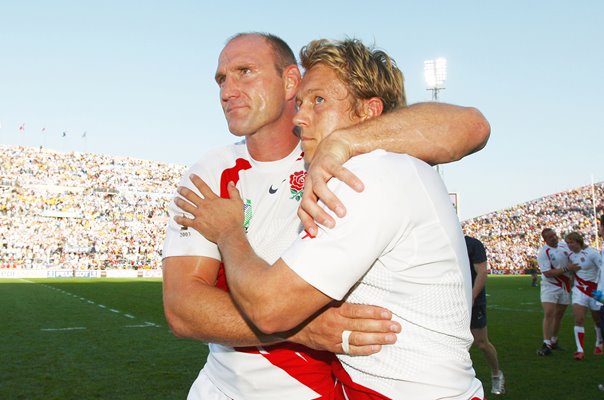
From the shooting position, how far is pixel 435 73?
42.6m

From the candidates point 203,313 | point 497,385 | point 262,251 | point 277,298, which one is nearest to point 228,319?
point 203,313

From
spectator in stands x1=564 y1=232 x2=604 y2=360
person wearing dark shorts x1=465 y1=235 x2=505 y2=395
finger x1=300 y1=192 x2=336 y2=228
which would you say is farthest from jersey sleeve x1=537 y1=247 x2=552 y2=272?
finger x1=300 y1=192 x2=336 y2=228

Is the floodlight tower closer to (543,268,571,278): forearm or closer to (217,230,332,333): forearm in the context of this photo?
(543,268,571,278): forearm

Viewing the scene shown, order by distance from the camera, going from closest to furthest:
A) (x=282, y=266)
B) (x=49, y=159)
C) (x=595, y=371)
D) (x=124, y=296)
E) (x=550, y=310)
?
(x=282, y=266) < (x=595, y=371) < (x=550, y=310) < (x=124, y=296) < (x=49, y=159)

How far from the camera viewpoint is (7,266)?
149 ft

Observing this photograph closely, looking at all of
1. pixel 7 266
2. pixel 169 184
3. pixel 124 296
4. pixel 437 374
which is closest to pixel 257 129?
pixel 437 374

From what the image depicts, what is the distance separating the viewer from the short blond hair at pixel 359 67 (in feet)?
7.35

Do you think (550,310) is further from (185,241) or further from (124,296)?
(124,296)

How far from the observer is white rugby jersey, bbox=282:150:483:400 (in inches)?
70.6

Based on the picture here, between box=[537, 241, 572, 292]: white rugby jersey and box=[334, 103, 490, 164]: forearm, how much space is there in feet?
34.0

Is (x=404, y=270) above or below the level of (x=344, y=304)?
above

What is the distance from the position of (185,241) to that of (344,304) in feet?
3.27

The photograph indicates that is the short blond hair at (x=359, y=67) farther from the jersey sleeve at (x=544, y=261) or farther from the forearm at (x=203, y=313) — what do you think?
the jersey sleeve at (x=544, y=261)

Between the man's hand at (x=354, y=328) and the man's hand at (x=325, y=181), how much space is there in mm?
333
